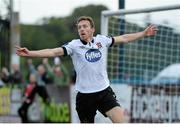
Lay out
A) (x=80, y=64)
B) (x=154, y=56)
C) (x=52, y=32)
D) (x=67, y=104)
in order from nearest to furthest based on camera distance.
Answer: (x=80, y=64) → (x=154, y=56) → (x=67, y=104) → (x=52, y=32)

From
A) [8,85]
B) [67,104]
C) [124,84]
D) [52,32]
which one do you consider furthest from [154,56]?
[52,32]

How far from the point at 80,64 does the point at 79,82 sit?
0.85 ft

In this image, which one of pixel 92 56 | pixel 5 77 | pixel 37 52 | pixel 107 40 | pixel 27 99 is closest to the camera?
pixel 37 52

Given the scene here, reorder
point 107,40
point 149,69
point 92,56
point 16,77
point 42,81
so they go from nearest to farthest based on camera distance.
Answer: point 92,56, point 107,40, point 149,69, point 42,81, point 16,77

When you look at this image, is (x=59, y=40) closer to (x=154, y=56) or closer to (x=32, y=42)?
(x=32, y=42)

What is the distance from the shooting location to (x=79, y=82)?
32.5 feet

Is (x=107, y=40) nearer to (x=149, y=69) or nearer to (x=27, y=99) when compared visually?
(x=149, y=69)

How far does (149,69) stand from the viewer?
1723cm

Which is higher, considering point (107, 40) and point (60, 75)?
point (107, 40)

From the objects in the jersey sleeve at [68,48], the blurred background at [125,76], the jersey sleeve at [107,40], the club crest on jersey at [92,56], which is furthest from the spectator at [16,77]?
the club crest on jersey at [92,56]

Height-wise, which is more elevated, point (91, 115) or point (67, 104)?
point (91, 115)

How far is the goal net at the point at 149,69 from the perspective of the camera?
15500 millimetres

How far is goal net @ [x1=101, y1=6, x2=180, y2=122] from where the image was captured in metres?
15.5

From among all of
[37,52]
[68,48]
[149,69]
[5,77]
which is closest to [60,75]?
[5,77]
